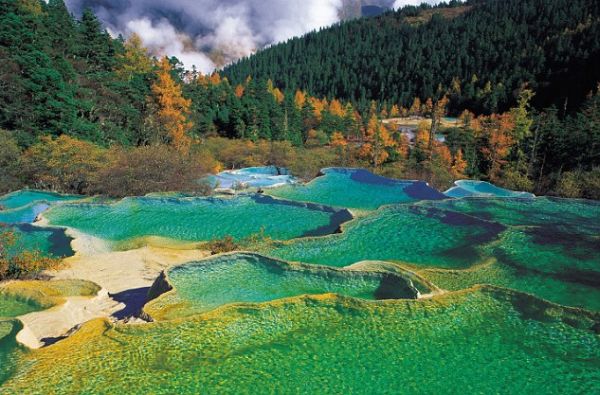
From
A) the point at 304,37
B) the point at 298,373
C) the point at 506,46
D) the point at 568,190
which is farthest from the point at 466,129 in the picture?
the point at 304,37

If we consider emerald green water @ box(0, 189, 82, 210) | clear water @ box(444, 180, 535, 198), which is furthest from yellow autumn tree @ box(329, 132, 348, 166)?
emerald green water @ box(0, 189, 82, 210)

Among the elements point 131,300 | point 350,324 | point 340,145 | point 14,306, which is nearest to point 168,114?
point 340,145

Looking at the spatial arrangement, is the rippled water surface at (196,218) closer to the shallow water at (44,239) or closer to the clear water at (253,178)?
the shallow water at (44,239)

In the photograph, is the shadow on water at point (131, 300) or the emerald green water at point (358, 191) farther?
the emerald green water at point (358, 191)

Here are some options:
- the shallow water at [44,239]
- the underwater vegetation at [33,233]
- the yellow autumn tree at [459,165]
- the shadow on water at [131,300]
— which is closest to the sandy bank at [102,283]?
the shadow on water at [131,300]

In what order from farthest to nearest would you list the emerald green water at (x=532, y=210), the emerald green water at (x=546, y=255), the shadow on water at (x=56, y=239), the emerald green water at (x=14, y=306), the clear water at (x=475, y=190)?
the clear water at (x=475, y=190)
the emerald green water at (x=532, y=210)
the shadow on water at (x=56, y=239)
the emerald green water at (x=546, y=255)
the emerald green water at (x=14, y=306)

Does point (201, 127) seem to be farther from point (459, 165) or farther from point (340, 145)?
point (459, 165)
